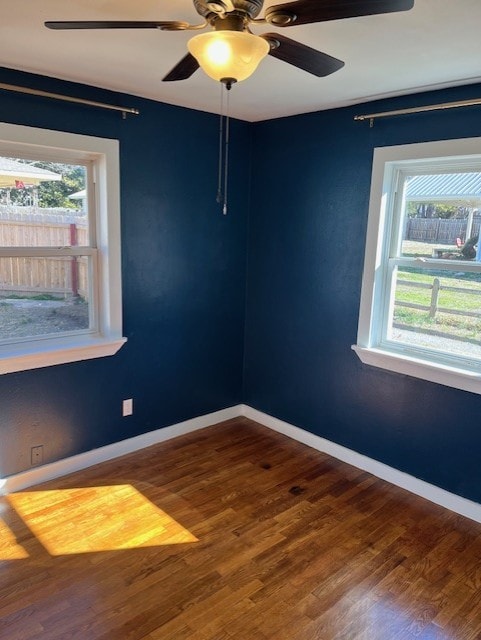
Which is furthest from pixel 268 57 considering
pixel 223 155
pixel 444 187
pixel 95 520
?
pixel 95 520

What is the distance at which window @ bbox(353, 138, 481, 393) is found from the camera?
104 inches

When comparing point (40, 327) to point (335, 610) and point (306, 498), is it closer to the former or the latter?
point (306, 498)

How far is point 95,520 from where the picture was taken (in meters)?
2.54

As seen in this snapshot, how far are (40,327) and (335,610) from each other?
2.21 metres

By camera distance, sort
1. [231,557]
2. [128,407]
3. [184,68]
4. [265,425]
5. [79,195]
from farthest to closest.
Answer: [265,425] → [128,407] → [79,195] → [231,557] → [184,68]

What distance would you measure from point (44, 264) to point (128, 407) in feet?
3.65

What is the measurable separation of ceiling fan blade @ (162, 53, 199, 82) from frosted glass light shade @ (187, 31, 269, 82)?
0.29 m

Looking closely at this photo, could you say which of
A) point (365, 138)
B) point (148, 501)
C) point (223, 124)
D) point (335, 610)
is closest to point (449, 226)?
point (365, 138)

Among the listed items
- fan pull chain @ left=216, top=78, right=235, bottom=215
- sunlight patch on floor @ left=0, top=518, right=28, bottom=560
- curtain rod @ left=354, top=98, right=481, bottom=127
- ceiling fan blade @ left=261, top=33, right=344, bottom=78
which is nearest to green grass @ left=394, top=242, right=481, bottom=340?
curtain rod @ left=354, top=98, right=481, bottom=127

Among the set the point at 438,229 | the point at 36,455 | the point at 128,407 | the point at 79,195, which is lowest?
the point at 36,455

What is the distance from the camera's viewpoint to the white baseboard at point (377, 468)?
2.72 metres

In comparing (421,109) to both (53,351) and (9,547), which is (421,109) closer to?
A: (53,351)

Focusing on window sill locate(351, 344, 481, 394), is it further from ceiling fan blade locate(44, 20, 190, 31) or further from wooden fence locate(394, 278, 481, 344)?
ceiling fan blade locate(44, 20, 190, 31)

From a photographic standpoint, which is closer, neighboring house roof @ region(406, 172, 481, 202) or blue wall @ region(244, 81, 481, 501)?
neighboring house roof @ region(406, 172, 481, 202)
